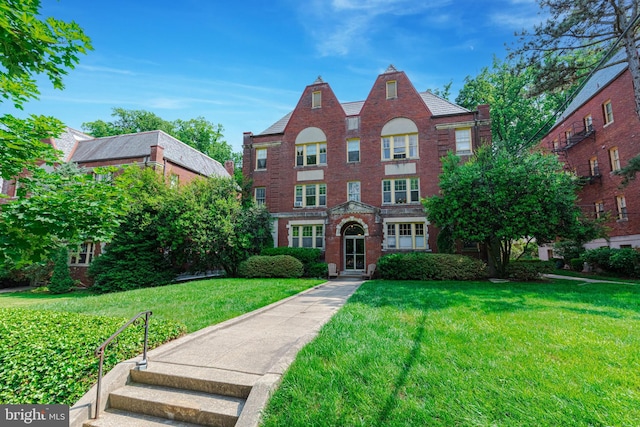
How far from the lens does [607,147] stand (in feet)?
67.8

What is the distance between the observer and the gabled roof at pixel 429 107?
20.5 metres

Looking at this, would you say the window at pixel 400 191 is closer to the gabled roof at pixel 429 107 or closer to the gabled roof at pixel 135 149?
the gabled roof at pixel 429 107

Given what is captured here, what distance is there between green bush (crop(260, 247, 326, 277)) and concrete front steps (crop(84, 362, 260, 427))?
13.7m

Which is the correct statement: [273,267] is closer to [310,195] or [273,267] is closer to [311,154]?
[310,195]

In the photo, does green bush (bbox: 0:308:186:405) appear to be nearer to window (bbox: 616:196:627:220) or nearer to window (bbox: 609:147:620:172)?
window (bbox: 616:196:627:220)

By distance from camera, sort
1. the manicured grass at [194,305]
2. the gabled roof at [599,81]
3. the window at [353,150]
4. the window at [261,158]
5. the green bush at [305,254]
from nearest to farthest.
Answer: the manicured grass at [194,305]
the green bush at [305,254]
the gabled roof at [599,81]
the window at [353,150]
the window at [261,158]

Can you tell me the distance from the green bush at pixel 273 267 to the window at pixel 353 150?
833 cm

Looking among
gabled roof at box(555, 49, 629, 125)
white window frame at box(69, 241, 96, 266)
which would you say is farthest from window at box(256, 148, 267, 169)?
gabled roof at box(555, 49, 629, 125)

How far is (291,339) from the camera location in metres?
5.62

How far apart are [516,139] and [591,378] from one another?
30.7 metres

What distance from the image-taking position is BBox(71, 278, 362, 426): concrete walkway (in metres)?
3.65

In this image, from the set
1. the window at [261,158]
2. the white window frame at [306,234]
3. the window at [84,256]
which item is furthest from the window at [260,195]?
the window at [84,256]

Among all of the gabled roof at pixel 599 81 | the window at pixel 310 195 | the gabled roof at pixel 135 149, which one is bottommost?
the window at pixel 310 195

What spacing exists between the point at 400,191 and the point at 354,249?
16.1ft
